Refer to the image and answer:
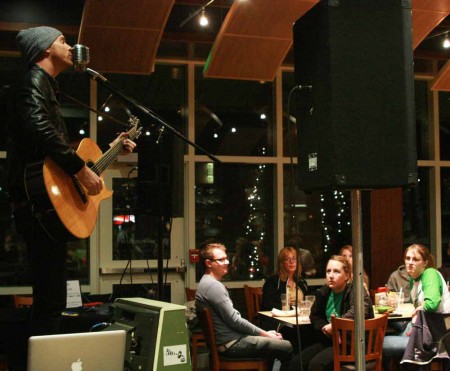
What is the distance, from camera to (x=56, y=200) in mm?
2795

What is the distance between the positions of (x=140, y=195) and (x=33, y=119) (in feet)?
5.51

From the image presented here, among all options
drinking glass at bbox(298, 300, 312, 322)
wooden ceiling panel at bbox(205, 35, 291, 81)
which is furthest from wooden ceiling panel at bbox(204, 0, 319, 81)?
drinking glass at bbox(298, 300, 312, 322)

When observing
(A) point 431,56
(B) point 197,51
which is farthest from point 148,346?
(A) point 431,56

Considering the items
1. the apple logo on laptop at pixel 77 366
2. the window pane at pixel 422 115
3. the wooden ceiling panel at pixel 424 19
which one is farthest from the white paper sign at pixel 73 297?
the window pane at pixel 422 115

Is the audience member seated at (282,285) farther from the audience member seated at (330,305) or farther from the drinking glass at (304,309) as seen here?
the audience member seated at (330,305)

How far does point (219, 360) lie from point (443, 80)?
5.09 meters

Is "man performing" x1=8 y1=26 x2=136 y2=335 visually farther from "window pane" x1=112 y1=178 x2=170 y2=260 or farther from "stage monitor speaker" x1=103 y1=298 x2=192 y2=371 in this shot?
"window pane" x1=112 y1=178 x2=170 y2=260

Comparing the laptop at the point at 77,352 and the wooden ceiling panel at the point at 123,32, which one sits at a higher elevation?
the wooden ceiling panel at the point at 123,32

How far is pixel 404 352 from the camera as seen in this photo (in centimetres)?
512

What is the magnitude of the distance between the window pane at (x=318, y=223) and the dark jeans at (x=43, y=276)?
574 cm

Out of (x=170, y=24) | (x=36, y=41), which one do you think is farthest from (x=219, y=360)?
(x=170, y=24)

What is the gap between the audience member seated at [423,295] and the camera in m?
5.06

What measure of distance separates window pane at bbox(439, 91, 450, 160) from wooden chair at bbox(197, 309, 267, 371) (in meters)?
5.23

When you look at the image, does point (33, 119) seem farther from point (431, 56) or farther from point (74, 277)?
point (431, 56)
